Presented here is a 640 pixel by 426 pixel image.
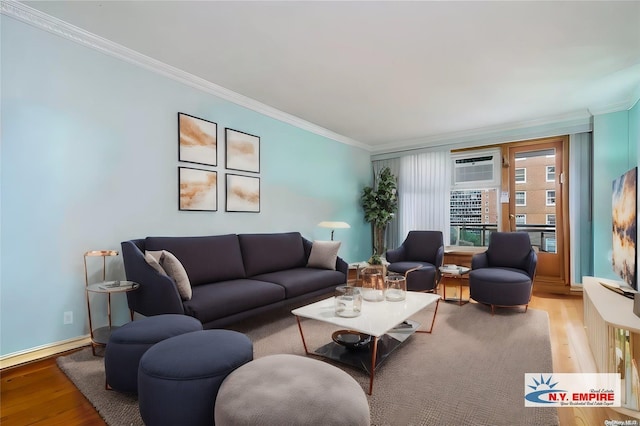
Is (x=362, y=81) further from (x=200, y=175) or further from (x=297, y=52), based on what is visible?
(x=200, y=175)

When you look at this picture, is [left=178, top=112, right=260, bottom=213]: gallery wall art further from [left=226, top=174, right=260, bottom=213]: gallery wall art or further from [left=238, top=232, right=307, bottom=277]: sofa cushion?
[left=238, top=232, right=307, bottom=277]: sofa cushion

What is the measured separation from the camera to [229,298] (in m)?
2.75

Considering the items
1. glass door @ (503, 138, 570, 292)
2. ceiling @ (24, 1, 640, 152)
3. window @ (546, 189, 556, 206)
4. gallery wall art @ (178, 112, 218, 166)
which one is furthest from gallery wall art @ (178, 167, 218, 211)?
window @ (546, 189, 556, 206)

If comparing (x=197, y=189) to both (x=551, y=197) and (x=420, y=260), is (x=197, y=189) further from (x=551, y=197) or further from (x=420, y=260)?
(x=551, y=197)

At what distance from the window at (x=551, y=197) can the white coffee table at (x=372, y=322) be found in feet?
11.5

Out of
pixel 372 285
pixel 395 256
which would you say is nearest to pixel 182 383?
pixel 372 285

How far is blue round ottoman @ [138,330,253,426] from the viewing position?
1.45 metres

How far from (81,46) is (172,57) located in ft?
2.34

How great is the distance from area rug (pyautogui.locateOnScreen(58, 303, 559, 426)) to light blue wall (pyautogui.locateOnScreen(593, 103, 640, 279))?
1.54 meters

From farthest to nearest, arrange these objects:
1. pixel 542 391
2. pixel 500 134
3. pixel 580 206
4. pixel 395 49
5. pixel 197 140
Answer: pixel 500 134, pixel 580 206, pixel 197 140, pixel 395 49, pixel 542 391

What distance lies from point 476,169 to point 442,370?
441 cm

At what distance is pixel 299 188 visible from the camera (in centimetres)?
500

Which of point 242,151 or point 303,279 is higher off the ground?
point 242,151
